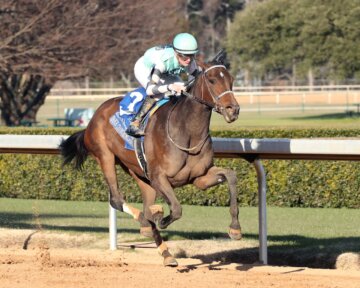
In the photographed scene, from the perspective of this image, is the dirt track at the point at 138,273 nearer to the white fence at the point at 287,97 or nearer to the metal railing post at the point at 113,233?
the metal railing post at the point at 113,233

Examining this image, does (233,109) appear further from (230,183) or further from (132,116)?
(132,116)

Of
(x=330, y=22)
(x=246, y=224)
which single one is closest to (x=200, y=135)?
(x=246, y=224)

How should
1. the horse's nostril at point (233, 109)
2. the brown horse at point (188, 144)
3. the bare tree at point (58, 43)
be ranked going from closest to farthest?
the horse's nostril at point (233, 109)
the brown horse at point (188, 144)
the bare tree at point (58, 43)

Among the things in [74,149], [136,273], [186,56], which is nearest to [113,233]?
[74,149]

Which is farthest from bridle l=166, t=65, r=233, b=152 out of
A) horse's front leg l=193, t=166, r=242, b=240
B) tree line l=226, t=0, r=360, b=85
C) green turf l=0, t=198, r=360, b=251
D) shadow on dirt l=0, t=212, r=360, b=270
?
tree line l=226, t=0, r=360, b=85

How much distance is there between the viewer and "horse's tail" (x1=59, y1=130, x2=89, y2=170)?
348 inches

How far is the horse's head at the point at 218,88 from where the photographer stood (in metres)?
6.67

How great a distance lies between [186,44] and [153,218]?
1413 millimetres

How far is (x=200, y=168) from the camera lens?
7.15m

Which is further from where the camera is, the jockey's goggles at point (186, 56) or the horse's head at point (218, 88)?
the jockey's goggles at point (186, 56)

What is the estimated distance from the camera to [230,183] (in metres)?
7.05

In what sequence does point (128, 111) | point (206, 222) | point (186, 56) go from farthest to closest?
1. point (206, 222)
2. point (128, 111)
3. point (186, 56)

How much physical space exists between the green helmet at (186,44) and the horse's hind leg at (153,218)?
126cm

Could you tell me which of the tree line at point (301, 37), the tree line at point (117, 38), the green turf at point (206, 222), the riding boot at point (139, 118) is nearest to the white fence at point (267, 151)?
the riding boot at point (139, 118)
